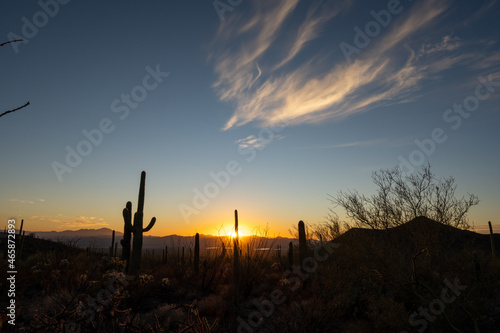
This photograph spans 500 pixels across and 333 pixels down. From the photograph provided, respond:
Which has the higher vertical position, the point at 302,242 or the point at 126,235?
the point at 126,235

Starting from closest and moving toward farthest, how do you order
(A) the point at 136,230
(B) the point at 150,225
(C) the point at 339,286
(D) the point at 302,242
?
1. (C) the point at 339,286
2. (A) the point at 136,230
3. (B) the point at 150,225
4. (D) the point at 302,242

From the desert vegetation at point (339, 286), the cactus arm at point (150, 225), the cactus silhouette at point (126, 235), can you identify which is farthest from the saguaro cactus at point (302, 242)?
the cactus silhouette at point (126, 235)

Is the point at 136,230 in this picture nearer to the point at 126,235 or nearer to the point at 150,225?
the point at 126,235

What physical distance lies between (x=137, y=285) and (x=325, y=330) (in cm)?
582

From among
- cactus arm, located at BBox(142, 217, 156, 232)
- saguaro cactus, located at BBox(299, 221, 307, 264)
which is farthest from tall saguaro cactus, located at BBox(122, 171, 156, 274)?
saguaro cactus, located at BBox(299, 221, 307, 264)

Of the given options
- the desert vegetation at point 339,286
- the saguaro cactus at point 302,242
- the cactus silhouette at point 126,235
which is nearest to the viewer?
the desert vegetation at point 339,286

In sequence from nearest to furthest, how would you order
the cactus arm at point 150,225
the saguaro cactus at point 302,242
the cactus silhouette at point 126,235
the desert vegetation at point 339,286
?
1. the desert vegetation at point 339,286
2. the cactus silhouette at point 126,235
3. the cactus arm at point 150,225
4. the saguaro cactus at point 302,242

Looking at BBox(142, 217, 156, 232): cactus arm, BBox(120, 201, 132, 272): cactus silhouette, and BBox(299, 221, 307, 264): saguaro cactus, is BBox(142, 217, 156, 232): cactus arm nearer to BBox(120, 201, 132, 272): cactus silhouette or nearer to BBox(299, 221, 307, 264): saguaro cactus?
BBox(120, 201, 132, 272): cactus silhouette

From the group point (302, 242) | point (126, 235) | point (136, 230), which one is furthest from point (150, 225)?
point (302, 242)

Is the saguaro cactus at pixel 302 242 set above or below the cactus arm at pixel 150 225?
below

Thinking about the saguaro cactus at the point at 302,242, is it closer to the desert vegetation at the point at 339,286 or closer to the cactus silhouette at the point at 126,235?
the desert vegetation at the point at 339,286

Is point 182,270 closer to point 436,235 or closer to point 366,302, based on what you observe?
point 366,302

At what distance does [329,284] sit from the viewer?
9.95 m

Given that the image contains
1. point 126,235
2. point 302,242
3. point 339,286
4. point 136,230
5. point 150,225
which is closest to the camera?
point 339,286
